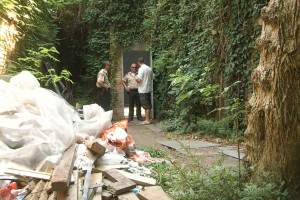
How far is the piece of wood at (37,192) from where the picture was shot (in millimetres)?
3114

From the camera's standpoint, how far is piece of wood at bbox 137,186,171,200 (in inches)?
135

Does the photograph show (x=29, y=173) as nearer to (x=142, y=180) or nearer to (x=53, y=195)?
(x=53, y=195)

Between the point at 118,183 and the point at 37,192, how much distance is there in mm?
832

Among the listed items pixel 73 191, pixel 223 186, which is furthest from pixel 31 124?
pixel 223 186

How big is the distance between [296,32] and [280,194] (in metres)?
1.55

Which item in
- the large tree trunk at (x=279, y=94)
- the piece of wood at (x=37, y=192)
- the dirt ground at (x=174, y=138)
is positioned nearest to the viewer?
the piece of wood at (x=37, y=192)

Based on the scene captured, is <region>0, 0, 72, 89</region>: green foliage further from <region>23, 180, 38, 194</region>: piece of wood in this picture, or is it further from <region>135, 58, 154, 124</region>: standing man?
<region>23, 180, 38, 194</region>: piece of wood

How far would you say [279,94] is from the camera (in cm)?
331

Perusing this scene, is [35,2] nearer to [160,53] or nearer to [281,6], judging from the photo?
[160,53]

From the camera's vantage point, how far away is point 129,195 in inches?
134

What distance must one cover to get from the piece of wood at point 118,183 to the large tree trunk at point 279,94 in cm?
139

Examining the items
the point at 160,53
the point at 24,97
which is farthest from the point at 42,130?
the point at 160,53

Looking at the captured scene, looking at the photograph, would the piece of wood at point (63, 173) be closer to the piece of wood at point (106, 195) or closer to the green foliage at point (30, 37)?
the piece of wood at point (106, 195)

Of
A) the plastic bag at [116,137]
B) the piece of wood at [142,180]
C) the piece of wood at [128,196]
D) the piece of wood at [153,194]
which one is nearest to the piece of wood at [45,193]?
the piece of wood at [128,196]
